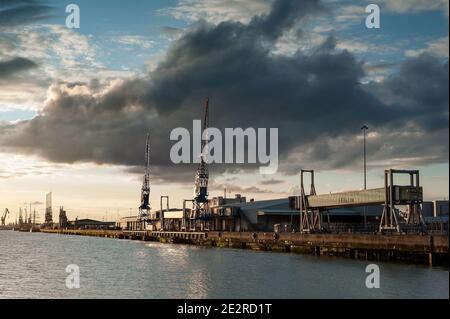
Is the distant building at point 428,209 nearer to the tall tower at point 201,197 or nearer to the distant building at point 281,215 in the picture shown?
the distant building at point 281,215

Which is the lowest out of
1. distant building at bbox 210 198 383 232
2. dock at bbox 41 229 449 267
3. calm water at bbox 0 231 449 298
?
calm water at bbox 0 231 449 298

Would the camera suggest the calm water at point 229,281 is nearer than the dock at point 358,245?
Yes

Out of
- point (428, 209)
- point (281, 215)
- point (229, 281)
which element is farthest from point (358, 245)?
point (428, 209)

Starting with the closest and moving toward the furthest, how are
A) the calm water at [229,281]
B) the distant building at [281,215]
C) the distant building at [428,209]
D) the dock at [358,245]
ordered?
the calm water at [229,281] → the dock at [358,245] → the distant building at [428,209] → the distant building at [281,215]

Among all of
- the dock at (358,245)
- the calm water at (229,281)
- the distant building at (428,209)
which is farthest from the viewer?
the distant building at (428,209)

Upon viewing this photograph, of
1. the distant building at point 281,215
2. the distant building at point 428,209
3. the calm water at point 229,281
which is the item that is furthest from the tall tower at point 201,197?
the calm water at point 229,281

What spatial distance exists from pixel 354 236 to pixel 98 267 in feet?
106

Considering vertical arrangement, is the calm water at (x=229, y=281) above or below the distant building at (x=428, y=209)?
below

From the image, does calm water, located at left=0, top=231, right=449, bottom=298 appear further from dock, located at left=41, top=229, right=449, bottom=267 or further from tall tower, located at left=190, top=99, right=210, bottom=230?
tall tower, located at left=190, top=99, right=210, bottom=230

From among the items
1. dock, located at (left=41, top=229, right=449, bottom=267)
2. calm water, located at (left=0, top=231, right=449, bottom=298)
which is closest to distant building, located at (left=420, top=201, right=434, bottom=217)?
dock, located at (left=41, top=229, right=449, bottom=267)

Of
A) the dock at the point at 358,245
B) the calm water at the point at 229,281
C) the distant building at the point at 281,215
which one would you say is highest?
the distant building at the point at 281,215

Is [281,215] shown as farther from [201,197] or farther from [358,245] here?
[358,245]
